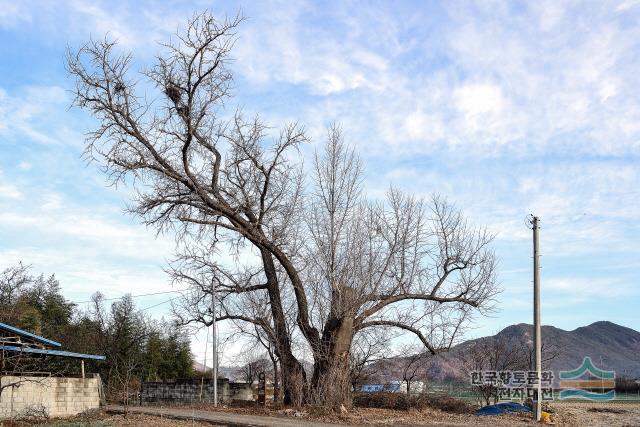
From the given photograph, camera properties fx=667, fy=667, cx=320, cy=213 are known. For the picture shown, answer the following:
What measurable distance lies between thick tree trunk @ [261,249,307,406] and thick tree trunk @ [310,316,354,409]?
606 millimetres

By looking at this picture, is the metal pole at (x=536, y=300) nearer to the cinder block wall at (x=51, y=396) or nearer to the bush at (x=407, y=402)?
the bush at (x=407, y=402)

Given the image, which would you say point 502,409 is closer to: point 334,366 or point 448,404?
point 448,404

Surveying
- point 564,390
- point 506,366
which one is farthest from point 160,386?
point 564,390

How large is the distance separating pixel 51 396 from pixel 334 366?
33.4 feet

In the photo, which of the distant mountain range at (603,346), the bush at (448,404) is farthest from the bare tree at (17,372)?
the distant mountain range at (603,346)

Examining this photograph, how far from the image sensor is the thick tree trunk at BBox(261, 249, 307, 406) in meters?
22.5

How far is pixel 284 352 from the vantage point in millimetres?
23094

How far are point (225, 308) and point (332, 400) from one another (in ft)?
23.4

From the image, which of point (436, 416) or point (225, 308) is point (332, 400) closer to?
point (436, 416)

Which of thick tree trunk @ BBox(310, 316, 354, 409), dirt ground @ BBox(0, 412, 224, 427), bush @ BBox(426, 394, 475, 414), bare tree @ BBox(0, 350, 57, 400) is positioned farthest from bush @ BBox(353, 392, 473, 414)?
bare tree @ BBox(0, 350, 57, 400)

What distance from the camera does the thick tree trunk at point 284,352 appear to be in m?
22.5

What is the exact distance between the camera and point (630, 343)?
5157 inches

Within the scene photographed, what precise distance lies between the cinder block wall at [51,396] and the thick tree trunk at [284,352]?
→ 301 inches

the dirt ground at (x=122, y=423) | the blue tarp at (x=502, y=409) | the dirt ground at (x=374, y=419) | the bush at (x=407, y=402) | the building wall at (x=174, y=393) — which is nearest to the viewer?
the dirt ground at (x=122, y=423)
